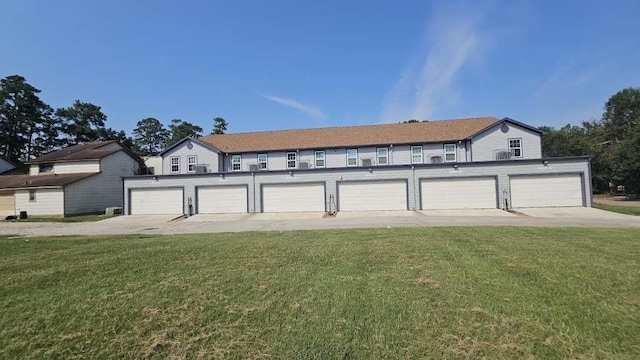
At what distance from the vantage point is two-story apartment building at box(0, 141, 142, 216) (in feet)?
93.2

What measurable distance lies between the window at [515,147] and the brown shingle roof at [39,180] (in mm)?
36170

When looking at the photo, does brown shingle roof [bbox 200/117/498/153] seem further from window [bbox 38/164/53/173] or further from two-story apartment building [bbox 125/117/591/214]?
window [bbox 38/164/53/173]

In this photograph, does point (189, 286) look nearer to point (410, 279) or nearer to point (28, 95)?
point (410, 279)

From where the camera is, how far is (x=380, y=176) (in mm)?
24203

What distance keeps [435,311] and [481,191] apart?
69.9 ft

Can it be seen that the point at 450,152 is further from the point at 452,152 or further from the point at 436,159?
the point at 436,159

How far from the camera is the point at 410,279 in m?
5.35

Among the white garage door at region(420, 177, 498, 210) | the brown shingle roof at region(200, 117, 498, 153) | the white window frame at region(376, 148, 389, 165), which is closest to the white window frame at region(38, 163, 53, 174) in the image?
the brown shingle roof at region(200, 117, 498, 153)

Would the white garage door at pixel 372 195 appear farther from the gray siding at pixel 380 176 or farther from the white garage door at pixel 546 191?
the white garage door at pixel 546 191

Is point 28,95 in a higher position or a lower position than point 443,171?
higher

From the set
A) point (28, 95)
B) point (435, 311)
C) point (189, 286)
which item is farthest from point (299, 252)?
point (28, 95)

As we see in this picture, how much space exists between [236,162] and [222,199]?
659 centimetres

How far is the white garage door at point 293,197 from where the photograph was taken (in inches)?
979

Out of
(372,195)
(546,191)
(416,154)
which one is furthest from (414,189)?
(546,191)
